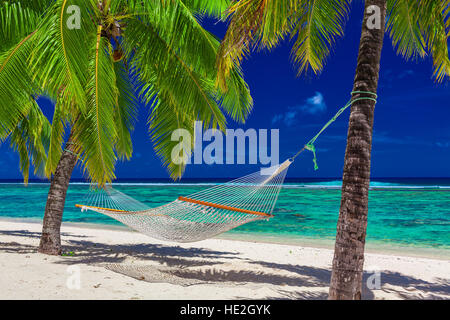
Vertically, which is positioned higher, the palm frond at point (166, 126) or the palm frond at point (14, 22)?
the palm frond at point (14, 22)

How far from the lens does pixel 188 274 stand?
3674 mm

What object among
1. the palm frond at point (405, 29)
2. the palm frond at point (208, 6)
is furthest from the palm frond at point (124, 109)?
the palm frond at point (405, 29)

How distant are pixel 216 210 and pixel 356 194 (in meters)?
1.24

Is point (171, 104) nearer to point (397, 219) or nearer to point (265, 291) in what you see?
point (265, 291)

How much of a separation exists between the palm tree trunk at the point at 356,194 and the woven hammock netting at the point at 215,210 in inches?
26.4

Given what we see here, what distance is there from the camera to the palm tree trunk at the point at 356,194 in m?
2.19

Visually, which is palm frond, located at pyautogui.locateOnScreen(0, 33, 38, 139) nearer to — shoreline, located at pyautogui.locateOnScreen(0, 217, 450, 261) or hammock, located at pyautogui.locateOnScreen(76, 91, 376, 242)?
hammock, located at pyautogui.locateOnScreen(76, 91, 376, 242)

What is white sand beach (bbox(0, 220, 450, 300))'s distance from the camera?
9.12 ft

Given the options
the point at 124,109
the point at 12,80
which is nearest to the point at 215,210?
the point at 12,80

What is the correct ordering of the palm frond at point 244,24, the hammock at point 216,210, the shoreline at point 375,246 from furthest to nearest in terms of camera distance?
the shoreline at point 375,246
the hammock at point 216,210
the palm frond at point 244,24

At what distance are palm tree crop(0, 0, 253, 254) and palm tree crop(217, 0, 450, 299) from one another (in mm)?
649

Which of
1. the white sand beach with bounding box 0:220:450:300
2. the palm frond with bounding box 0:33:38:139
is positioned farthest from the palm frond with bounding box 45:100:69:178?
the white sand beach with bounding box 0:220:450:300

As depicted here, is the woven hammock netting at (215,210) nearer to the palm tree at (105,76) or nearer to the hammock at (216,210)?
the hammock at (216,210)
